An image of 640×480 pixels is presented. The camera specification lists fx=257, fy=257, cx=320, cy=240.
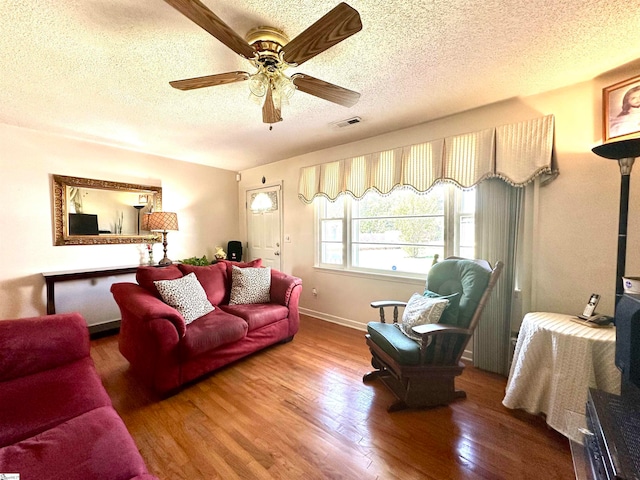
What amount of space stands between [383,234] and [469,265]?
4.12 ft

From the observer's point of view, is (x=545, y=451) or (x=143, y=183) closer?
(x=545, y=451)

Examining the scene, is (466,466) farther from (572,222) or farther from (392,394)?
(572,222)

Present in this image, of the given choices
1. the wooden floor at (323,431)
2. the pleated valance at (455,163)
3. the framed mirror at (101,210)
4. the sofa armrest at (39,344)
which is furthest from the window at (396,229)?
the sofa armrest at (39,344)

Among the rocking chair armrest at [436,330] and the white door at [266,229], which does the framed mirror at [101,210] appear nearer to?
the white door at [266,229]

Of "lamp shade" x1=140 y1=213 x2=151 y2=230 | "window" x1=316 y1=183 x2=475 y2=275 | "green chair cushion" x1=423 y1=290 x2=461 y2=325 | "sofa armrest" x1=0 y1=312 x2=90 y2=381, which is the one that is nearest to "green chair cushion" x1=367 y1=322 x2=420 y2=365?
"green chair cushion" x1=423 y1=290 x2=461 y2=325

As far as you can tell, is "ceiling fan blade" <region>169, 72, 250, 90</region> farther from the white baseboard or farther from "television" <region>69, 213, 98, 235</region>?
the white baseboard

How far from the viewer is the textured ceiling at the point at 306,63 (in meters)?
1.35

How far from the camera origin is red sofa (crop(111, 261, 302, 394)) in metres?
1.92

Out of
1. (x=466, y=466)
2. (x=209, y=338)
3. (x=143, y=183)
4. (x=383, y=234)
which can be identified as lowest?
(x=466, y=466)

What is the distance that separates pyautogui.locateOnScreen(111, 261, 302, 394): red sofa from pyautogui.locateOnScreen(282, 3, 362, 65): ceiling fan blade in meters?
1.93

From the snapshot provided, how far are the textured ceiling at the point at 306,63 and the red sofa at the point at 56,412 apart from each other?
68.0 inches

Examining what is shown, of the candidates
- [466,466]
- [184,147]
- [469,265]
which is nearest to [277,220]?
[184,147]

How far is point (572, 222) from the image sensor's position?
2.05 meters

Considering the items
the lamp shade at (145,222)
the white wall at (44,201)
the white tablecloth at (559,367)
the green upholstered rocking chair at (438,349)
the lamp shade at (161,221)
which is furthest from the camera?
the lamp shade at (145,222)
